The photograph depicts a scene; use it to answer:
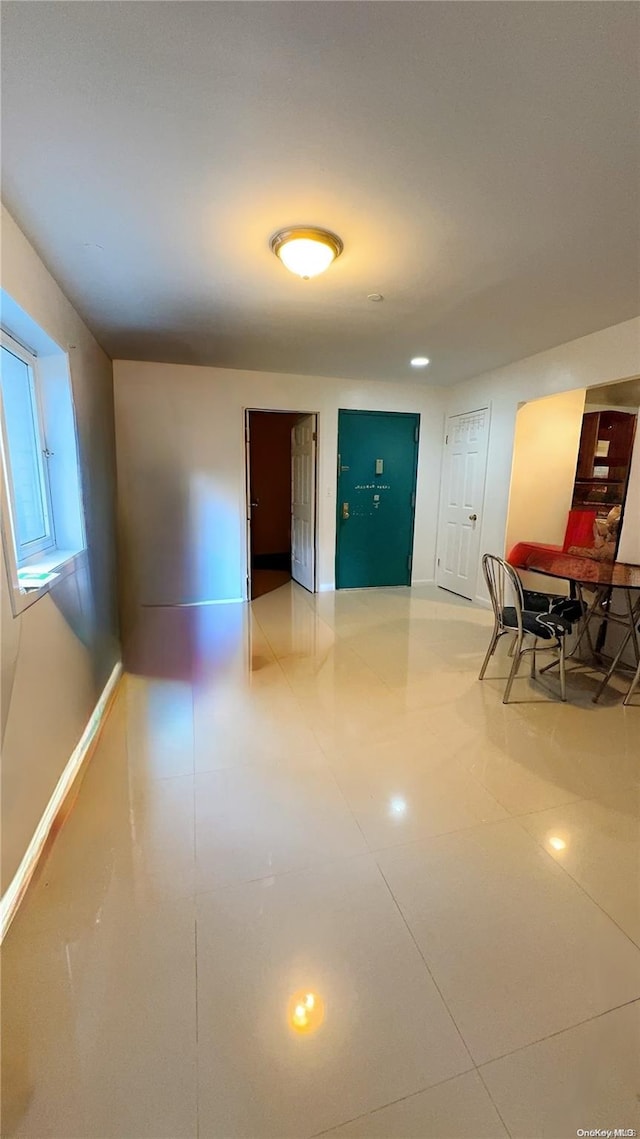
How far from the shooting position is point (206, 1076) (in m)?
0.97

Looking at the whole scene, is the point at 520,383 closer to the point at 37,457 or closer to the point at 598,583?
the point at 598,583

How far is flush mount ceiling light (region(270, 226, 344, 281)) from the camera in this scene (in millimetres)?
1862

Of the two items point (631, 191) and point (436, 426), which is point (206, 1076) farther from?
point (436, 426)

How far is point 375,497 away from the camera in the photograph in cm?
511

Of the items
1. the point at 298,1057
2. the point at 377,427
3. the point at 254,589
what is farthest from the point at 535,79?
the point at 254,589

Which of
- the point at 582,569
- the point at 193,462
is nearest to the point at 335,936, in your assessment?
the point at 582,569

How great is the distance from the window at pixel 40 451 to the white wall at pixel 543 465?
3.62 metres

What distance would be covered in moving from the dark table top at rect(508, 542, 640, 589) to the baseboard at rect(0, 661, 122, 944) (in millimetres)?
2815

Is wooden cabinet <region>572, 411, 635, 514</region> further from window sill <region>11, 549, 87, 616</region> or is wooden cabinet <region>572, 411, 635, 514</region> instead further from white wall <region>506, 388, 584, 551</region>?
window sill <region>11, 549, 87, 616</region>

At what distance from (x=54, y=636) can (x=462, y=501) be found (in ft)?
13.8

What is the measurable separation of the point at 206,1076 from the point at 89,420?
2986 mm

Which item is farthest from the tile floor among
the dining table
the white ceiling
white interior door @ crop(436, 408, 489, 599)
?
white interior door @ crop(436, 408, 489, 599)

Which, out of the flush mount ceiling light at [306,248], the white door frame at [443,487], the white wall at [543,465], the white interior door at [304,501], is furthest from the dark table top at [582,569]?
the white interior door at [304,501]

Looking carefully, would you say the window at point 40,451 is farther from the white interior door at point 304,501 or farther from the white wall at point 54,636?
the white interior door at point 304,501
